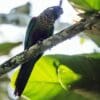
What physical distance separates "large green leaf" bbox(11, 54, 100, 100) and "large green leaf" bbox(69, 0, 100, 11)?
0.17m

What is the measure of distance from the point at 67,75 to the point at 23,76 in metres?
0.16

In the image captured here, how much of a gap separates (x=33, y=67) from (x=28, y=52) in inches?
9.5

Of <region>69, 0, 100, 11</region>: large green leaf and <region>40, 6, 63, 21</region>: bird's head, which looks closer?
<region>69, 0, 100, 11</region>: large green leaf

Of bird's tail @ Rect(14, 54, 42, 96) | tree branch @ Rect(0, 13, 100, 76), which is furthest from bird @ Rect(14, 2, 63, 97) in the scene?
tree branch @ Rect(0, 13, 100, 76)

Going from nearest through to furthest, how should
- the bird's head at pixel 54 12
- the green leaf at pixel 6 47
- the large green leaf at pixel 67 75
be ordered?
the large green leaf at pixel 67 75, the bird's head at pixel 54 12, the green leaf at pixel 6 47

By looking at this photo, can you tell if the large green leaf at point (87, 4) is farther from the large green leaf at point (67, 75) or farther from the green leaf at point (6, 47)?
the green leaf at point (6, 47)

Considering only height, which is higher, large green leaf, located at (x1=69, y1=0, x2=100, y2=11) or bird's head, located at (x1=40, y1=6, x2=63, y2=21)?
large green leaf, located at (x1=69, y1=0, x2=100, y2=11)

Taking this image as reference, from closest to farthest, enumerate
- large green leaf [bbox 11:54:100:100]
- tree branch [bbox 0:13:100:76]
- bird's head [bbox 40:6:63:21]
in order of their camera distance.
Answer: tree branch [bbox 0:13:100:76], large green leaf [bbox 11:54:100:100], bird's head [bbox 40:6:63:21]

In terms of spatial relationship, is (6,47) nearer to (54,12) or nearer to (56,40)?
(54,12)

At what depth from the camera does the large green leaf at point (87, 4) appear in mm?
1260

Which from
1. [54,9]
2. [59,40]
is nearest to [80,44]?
[54,9]

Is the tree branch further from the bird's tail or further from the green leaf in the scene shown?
the green leaf

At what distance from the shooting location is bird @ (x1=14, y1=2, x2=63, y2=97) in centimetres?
139

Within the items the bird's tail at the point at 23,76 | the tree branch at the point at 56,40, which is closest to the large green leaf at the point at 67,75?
the bird's tail at the point at 23,76
